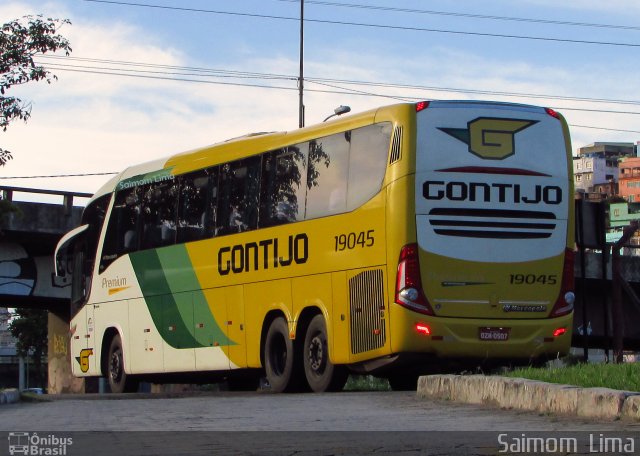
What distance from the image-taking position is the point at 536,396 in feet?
37.7

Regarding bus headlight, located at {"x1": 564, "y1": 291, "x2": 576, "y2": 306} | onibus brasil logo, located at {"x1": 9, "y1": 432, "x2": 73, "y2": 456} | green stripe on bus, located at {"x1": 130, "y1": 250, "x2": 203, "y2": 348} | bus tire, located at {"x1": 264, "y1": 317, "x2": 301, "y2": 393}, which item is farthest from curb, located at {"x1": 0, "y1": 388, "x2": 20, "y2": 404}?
bus headlight, located at {"x1": 564, "y1": 291, "x2": 576, "y2": 306}

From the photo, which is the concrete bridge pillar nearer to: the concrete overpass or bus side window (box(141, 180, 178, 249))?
the concrete overpass

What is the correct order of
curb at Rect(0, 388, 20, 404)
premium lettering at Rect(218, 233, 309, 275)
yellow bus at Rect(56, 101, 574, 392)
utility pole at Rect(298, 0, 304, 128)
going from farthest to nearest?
1. utility pole at Rect(298, 0, 304, 128)
2. premium lettering at Rect(218, 233, 309, 275)
3. yellow bus at Rect(56, 101, 574, 392)
4. curb at Rect(0, 388, 20, 404)

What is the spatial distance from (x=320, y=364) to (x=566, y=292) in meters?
3.28

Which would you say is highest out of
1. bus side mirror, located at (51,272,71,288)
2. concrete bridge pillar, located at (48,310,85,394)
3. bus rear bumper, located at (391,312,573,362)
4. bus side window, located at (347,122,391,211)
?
bus side window, located at (347,122,391,211)

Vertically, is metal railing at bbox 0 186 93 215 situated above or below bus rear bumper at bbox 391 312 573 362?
above

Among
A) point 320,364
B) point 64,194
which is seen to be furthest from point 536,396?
point 64,194

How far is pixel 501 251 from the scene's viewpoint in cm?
1662

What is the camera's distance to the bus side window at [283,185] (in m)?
18.2

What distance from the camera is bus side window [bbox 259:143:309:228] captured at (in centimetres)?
1819

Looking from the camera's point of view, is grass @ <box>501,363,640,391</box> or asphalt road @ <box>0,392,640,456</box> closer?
asphalt road @ <box>0,392,640,456</box>

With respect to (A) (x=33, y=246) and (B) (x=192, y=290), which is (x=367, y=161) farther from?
(A) (x=33, y=246)

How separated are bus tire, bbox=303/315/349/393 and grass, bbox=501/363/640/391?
3927 mm

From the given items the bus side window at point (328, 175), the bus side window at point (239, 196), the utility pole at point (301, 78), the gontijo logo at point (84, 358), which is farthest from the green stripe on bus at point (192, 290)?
the utility pole at point (301, 78)
